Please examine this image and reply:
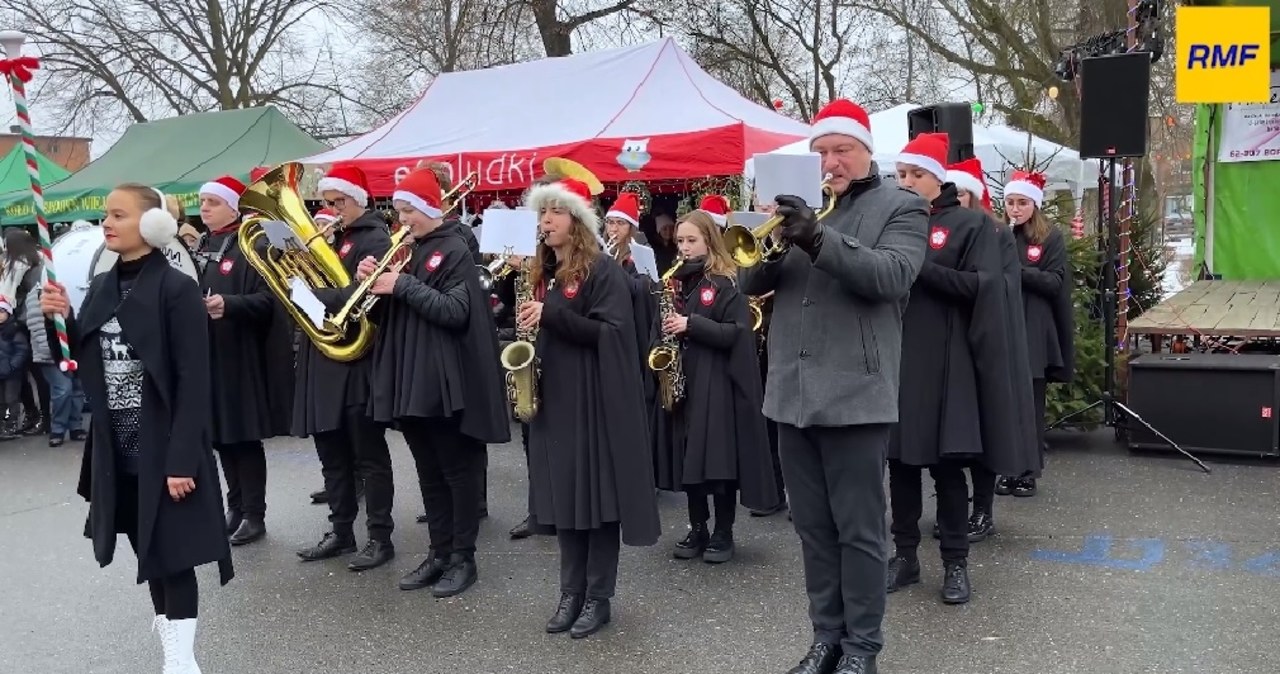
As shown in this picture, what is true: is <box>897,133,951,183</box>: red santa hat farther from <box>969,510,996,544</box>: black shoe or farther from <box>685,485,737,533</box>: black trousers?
<box>969,510,996,544</box>: black shoe

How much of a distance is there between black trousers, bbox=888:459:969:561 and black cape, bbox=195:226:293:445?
10.5 ft

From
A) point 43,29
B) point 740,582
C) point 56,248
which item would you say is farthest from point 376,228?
point 43,29

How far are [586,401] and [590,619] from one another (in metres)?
0.90

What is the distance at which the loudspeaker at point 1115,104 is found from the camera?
7473mm

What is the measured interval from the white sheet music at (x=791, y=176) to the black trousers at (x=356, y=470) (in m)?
2.65

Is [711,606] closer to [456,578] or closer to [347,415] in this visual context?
[456,578]

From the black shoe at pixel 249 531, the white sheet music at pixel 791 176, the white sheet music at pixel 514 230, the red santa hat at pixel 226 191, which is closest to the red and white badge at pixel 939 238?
the white sheet music at pixel 791 176

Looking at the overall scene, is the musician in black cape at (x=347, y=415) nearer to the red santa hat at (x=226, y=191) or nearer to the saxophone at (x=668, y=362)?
the red santa hat at (x=226, y=191)

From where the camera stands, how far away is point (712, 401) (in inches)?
205

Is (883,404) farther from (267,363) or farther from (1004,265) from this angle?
(267,363)

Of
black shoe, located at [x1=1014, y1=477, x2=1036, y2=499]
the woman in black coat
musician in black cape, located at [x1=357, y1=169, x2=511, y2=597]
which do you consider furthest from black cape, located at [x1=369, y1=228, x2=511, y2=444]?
black shoe, located at [x1=1014, y1=477, x2=1036, y2=499]

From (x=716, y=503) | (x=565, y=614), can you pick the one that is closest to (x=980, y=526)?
(x=716, y=503)

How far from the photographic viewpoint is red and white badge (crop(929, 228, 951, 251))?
4.46m

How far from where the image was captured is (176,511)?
3561 mm
